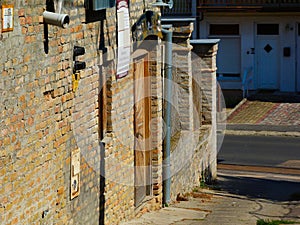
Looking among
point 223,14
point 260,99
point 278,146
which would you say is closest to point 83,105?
point 278,146

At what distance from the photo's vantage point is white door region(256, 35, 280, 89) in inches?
1351

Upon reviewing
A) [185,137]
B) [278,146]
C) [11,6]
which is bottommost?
[278,146]

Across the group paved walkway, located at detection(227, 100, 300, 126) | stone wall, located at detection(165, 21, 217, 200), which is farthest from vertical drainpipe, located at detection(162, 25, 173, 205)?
paved walkway, located at detection(227, 100, 300, 126)

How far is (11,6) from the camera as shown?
841 cm

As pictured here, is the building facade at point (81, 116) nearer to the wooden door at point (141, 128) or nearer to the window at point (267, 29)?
the wooden door at point (141, 128)

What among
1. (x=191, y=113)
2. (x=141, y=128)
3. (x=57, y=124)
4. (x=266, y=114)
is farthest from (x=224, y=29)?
(x=57, y=124)

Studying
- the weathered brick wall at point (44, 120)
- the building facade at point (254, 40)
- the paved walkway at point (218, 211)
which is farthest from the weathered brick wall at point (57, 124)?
the building facade at point (254, 40)

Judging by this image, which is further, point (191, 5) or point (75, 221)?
point (191, 5)

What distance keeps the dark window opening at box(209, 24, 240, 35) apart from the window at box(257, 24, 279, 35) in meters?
0.90

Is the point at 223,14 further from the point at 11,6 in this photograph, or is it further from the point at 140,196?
the point at 11,6

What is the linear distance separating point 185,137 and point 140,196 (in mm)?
3376

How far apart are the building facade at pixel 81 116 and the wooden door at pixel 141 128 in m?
0.02

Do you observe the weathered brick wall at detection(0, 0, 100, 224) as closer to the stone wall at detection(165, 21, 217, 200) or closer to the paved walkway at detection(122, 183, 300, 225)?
the paved walkway at detection(122, 183, 300, 225)

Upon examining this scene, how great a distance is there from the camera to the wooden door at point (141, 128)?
43.4 ft
